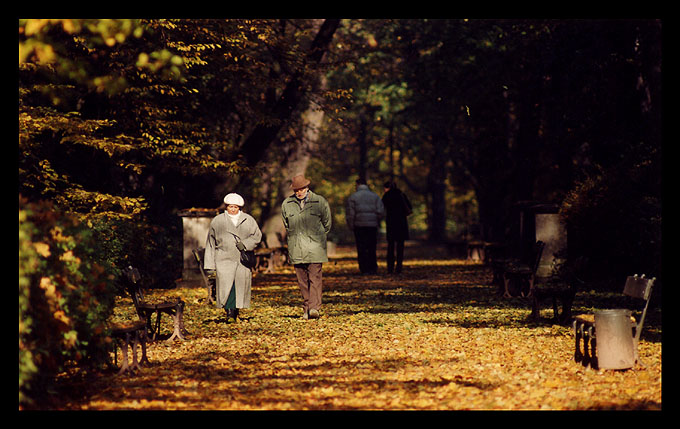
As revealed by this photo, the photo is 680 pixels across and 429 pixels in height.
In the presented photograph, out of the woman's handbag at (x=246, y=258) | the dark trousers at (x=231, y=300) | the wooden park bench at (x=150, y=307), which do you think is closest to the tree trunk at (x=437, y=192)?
the woman's handbag at (x=246, y=258)

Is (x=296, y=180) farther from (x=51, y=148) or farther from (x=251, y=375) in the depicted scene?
(x=51, y=148)

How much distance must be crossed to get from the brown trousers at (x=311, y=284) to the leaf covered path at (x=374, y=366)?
0.27 meters

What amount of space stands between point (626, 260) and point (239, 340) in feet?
33.0

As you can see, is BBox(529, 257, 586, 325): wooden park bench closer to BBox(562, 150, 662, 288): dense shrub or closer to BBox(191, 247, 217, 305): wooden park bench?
BBox(562, 150, 662, 288): dense shrub

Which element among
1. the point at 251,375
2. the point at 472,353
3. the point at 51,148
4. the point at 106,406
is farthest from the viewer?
the point at 51,148

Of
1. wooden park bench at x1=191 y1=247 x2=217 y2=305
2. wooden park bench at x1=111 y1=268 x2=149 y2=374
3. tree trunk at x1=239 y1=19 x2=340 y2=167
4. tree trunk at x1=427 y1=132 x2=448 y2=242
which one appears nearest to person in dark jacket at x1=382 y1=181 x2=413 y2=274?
tree trunk at x1=239 y1=19 x2=340 y2=167

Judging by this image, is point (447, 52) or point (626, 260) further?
point (447, 52)

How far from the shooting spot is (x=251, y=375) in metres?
10.0

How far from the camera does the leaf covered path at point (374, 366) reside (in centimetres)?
852

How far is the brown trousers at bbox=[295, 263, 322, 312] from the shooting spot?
1495 cm

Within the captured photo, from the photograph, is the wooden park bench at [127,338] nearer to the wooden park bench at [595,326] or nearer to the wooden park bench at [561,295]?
the wooden park bench at [595,326]

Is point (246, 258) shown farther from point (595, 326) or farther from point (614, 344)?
point (614, 344)

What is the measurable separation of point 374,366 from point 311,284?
4.67 m
